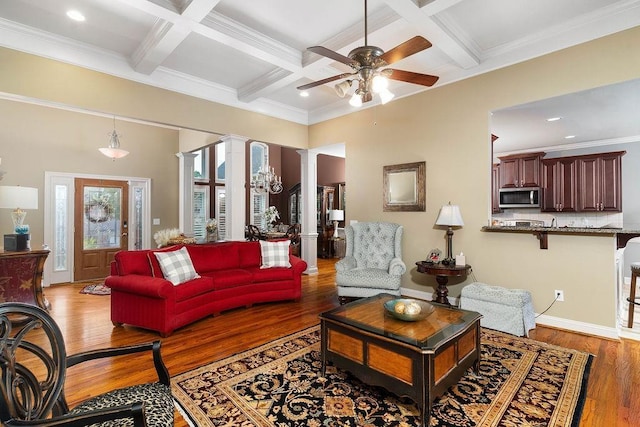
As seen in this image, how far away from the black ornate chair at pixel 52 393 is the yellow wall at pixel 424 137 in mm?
3316

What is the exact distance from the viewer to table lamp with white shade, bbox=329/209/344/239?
8.28 m

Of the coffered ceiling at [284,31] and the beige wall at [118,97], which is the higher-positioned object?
the coffered ceiling at [284,31]

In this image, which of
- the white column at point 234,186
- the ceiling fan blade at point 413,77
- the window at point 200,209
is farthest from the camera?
the window at point 200,209

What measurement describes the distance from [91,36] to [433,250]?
4.77 metres

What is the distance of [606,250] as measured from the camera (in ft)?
10.3

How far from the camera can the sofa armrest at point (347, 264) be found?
4.29 meters

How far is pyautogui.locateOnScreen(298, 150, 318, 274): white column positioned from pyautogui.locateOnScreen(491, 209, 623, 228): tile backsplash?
3.42 meters

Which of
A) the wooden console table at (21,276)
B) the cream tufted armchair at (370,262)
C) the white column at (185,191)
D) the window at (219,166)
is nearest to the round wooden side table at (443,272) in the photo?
the cream tufted armchair at (370,262)

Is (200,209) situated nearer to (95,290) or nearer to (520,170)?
(95,290)

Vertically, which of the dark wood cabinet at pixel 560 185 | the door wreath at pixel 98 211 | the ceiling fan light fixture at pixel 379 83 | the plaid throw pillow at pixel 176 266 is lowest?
the plaid throw pillow at pixel 176 266

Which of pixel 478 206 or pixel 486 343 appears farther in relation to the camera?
pixel 478 206

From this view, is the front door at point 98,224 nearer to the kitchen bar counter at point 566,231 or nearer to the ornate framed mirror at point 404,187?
the ornate framed mirror at point 404,187

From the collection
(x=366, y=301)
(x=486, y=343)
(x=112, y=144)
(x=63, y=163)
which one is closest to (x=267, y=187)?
(x=112, y=144)

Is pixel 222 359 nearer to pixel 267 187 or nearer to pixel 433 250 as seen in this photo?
pixel 433 250
